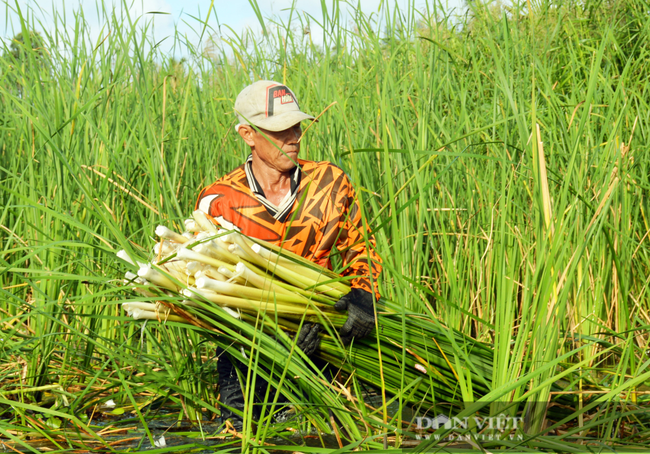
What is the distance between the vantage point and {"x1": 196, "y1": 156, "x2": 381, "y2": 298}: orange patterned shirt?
2.16 meters

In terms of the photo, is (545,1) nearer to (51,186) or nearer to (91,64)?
(91,64)

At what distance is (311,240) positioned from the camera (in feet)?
7.27

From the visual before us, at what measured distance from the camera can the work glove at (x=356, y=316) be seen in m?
1.75

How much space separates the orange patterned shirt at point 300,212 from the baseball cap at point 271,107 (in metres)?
0.22

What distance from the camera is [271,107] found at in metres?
2.14

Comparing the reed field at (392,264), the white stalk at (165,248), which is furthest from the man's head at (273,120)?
the white stalk at (165,248)

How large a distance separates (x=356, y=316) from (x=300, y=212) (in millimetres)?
607

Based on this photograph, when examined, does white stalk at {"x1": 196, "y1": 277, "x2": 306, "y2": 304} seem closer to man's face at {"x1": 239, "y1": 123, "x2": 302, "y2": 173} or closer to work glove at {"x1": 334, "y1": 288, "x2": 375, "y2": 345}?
work glove at {"x1": 334, "y1": 288, "x2": 375, "y2": 345}

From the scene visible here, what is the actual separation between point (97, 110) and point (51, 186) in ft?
2.21

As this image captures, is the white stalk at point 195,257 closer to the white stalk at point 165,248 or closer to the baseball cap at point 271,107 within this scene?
the white stalk at point 165,248

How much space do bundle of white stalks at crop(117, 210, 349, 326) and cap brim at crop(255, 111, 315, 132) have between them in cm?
57

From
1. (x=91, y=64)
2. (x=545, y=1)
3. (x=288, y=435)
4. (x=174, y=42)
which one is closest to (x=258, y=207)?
(x=288, y=435)

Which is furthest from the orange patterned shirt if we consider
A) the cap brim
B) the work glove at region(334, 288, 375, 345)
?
the work glove at region(334, 288, 375, 345)

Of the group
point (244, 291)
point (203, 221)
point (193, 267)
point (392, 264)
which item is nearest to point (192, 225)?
point (203, 221)
